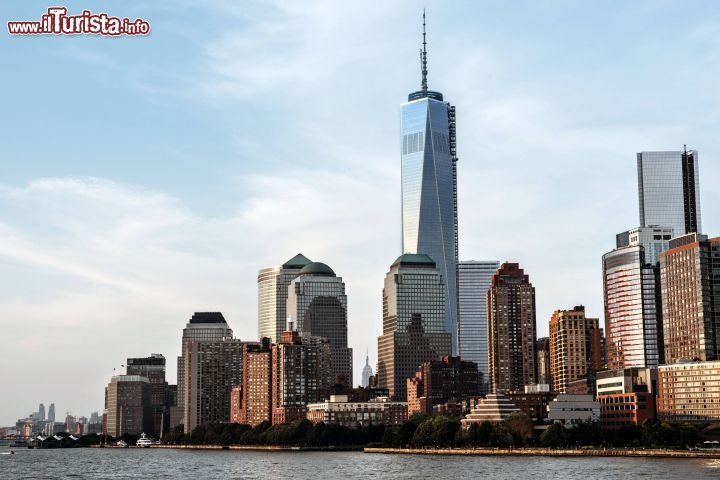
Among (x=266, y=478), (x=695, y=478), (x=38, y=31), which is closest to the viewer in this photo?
(x=38, y=31)

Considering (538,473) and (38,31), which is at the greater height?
(38,31)

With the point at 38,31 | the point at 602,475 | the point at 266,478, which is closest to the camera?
the point at 38,31

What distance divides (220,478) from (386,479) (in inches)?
1222

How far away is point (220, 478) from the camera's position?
7584 inches

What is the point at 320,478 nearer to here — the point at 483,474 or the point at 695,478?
the point at 483,474

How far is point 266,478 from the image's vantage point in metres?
192

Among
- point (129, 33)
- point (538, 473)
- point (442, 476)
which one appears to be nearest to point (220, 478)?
point (442, 476)

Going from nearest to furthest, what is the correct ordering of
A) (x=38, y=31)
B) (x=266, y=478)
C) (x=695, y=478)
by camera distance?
1. (x=38, y=31)
2. (x=695, y=478)
3. (x=266, y=478)

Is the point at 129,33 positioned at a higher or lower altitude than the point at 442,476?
higher

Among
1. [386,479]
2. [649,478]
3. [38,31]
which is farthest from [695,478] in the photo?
[38,31]

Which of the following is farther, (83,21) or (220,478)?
(220,478)

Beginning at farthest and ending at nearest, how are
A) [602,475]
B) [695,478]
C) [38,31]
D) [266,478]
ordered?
[266,478]
[602,475]
[695,478]
[38,31]

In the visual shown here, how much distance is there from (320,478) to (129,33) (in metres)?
96.1

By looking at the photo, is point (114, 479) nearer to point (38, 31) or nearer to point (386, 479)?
point (386, 479)
